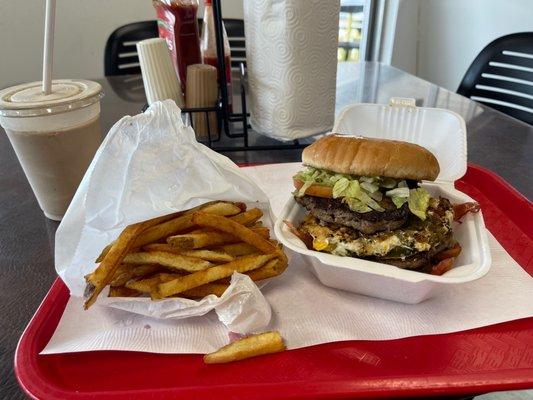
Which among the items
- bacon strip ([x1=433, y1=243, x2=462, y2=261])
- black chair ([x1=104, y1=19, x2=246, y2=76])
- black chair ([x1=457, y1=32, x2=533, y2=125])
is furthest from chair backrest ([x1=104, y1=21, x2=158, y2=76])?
bacon strip ([x1=433, y1=243, x2=462, y2=261])

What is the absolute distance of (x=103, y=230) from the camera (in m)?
0.85

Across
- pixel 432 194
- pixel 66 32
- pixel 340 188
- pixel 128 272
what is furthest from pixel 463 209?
pixel 66 32

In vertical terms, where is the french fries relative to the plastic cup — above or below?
below

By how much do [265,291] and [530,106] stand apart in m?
2.27

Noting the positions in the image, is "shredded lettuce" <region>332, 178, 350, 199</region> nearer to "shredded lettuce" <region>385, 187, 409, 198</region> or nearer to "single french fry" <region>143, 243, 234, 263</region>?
"shredded lettuce" <region>385, 187, 409, 198</region>

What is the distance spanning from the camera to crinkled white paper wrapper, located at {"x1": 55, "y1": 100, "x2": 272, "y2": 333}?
810 mm

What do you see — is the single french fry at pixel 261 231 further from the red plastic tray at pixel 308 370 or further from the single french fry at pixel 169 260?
the red plastic tray at pixel 308 370

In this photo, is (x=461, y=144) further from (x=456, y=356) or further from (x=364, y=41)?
(x=364, y=41)

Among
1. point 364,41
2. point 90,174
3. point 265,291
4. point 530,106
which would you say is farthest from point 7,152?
point 364,41

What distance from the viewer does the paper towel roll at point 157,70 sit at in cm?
140

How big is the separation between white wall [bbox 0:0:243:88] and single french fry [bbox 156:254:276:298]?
11.7 feet

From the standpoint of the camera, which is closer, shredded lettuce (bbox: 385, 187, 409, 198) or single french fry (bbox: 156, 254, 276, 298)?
single french fry (bbox: 156, 254, 276, 298)

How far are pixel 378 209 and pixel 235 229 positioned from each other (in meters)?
0.32

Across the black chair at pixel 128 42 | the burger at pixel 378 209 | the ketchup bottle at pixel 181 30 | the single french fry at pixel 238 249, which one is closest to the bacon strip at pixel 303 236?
the burger at pixel 378 209
